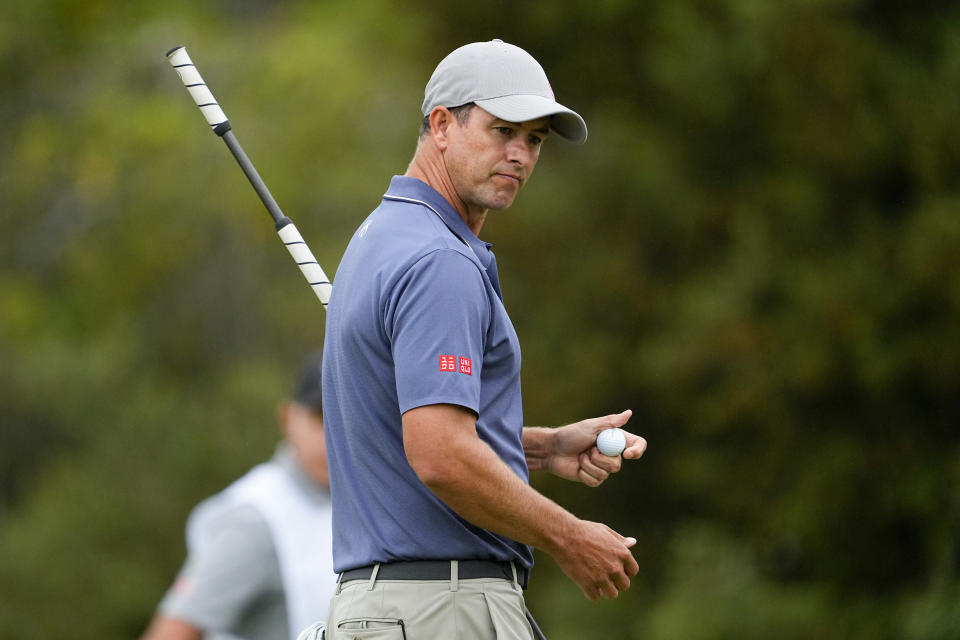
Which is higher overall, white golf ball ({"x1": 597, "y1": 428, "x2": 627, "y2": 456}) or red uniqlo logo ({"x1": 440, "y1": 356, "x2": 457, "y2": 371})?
red uniqlo logo ({"x1": 440, "y1": 356, "x2": 457, "y2": 371})

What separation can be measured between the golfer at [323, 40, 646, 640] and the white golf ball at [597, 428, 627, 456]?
0.03 m

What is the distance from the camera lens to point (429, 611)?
3.18 meters

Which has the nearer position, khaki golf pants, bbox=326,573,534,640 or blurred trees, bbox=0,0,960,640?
khaki golf pants, bbox=326,573,534,640

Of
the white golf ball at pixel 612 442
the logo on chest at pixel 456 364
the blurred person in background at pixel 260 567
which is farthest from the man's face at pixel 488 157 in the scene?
the blurred person in background at pixel 260 567

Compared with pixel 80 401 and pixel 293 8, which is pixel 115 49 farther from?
pixel 80 401

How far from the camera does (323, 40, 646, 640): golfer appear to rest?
306cm

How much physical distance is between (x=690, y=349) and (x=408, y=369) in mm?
8471

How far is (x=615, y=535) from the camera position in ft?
10.5

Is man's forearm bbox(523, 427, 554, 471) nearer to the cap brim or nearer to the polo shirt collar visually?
the polo shirt collar

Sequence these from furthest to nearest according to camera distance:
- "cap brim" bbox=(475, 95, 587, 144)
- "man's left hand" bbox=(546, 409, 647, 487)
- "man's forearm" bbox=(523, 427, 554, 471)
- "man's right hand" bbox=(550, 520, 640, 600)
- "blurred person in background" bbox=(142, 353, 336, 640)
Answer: "blurred person in background" bbox=(142, 353, 336, 640), "man's forearm" bbox=(523, 427, 554, 471), "man's left hand" bbox=(546, 409, 647, 487), "cap brim" bbox=(475, 95, 587, 144), "man's right hand" bbox=(550, 520, 640, 600)

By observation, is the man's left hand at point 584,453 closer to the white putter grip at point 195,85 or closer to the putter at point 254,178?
the putter at point 254,178

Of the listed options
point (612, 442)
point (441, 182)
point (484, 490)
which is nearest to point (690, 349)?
point (612, 442)

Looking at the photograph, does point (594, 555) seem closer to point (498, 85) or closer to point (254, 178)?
point (498, 85)

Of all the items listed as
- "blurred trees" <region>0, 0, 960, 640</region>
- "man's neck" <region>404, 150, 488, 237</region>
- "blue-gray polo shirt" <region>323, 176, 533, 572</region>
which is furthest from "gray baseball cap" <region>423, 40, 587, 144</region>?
"blurred trees" <region>0, 0, 960, 640</region>
